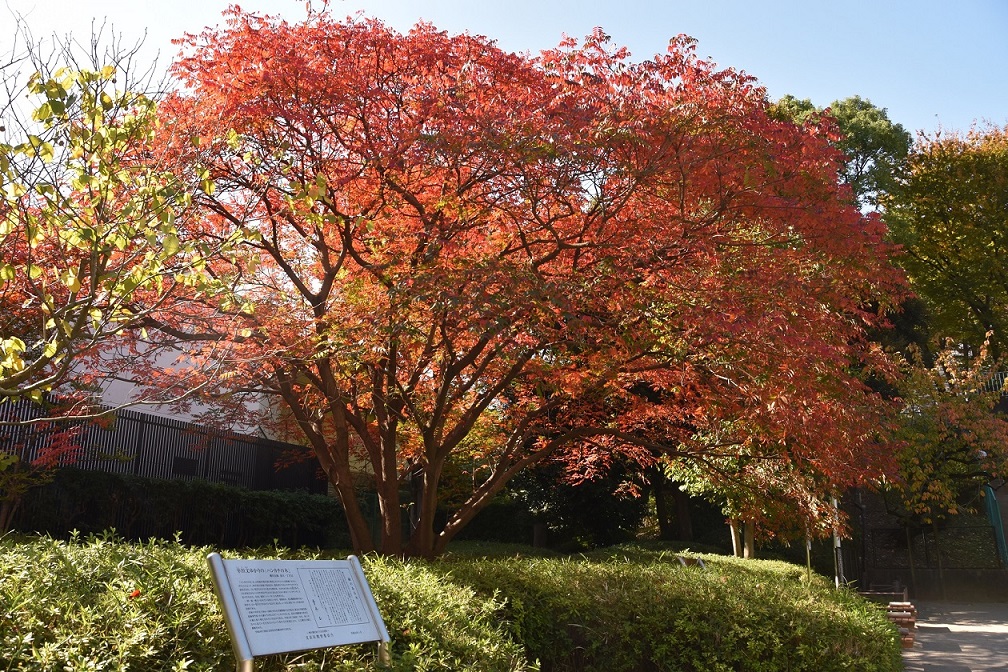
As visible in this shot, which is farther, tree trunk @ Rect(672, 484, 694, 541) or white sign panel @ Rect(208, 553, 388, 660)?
tree trunk @ Rect(672, 484, 694, 541)

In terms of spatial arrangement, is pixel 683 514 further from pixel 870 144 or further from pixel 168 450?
pixel 870 144

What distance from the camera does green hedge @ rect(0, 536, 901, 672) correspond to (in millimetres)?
3887

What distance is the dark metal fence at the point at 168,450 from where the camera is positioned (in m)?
11.8

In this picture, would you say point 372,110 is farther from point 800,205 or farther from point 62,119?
point 800,205

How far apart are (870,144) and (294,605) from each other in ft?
93.9

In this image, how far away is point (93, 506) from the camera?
12453 millimetres

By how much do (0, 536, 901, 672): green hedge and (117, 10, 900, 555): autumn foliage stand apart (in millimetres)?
1811

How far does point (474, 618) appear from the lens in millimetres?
5672

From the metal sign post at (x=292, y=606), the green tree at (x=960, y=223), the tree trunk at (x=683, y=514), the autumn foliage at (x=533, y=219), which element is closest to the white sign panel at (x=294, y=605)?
the metal sign post at (x=292, y=606)

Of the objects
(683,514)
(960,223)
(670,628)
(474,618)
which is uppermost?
(960,223)

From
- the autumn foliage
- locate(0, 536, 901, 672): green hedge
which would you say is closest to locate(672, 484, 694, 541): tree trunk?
locate(0, 536, 901, 672): green hedge

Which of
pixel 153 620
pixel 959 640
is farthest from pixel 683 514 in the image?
pixel 153 620

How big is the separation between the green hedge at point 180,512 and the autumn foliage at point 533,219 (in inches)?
170

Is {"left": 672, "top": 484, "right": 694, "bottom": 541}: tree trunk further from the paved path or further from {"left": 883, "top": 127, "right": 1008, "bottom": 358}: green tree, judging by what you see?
{"left": 883, "top": 127, "right": 1008, "bottom": 358}: green tree
